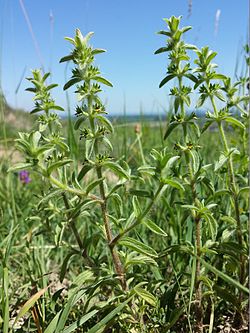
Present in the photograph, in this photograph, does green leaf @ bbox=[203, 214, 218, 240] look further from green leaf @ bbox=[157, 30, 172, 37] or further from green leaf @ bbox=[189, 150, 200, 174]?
green leaf @ bbox=[157, 30, 172, 37]

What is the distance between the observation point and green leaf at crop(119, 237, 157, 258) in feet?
3.90

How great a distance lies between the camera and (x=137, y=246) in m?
1.20

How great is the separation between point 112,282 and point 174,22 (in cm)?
71

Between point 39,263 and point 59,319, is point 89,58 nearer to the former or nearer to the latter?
point 59,319

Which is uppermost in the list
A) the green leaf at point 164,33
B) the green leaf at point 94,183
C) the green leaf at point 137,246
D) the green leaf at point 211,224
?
the green leaf at point 164,33

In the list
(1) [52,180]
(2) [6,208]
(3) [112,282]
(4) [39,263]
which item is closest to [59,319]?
(3) [112,282]

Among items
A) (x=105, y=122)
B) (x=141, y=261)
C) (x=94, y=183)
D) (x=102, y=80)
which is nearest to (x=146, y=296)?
(x=141, y=261)

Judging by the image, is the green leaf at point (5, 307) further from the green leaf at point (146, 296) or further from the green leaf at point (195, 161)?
the green leaf at point (195, 161)

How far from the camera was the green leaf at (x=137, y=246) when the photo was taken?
1.19 meters

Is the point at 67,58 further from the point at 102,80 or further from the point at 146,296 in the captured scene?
the point at 146,296

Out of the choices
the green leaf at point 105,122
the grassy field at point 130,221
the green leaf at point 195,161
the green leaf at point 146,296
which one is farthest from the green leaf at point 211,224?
the green leaf at point 105,122

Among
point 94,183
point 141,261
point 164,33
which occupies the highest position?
point 164,33

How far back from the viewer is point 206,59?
1.29 m

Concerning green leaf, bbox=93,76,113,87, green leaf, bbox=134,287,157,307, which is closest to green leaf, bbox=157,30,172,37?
green leaf, bbox=93,76,113,87
